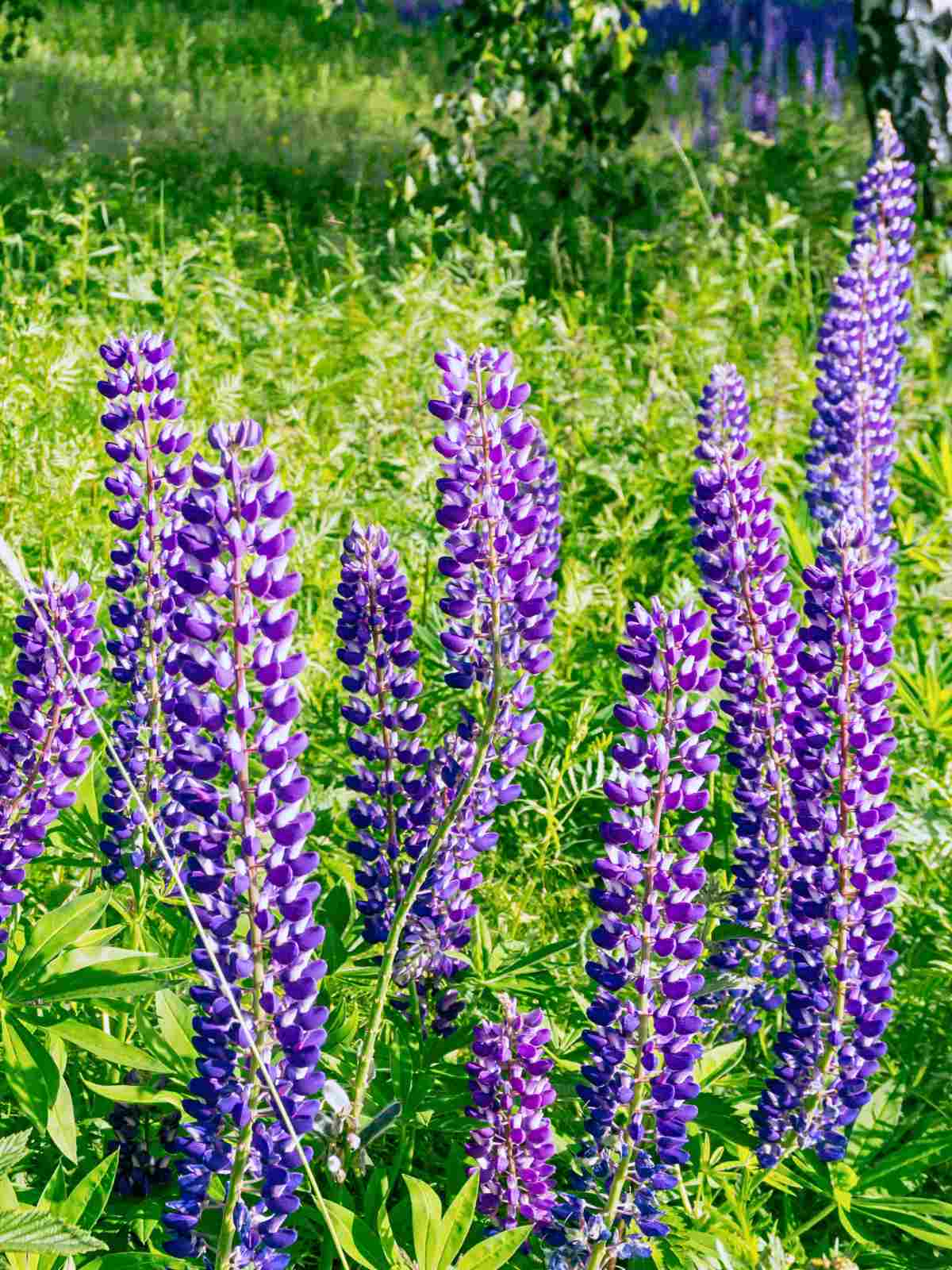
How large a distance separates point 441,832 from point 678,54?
11687mm

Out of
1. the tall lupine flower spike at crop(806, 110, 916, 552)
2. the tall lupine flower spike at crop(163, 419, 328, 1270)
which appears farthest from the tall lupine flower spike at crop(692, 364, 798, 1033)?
the tall lupine flower spike at crop(806, 110, 916, 552)

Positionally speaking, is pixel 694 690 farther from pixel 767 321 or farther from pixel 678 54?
pixel 678 54

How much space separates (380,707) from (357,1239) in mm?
745

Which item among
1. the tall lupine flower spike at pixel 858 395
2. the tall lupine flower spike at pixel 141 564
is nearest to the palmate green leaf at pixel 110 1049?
the tall lupine flower spike at pixel 141 564

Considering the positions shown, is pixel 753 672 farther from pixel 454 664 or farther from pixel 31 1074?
pixel 31 1074

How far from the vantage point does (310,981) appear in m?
1.65

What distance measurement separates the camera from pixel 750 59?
13.7 m

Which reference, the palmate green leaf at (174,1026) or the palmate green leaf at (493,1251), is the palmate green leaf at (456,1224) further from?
the palmate green leaf at (174,1026)

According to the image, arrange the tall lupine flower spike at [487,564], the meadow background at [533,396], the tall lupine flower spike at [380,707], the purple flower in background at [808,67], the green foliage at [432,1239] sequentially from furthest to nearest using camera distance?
the purple flower in background at [808,67] < the meadow background at [533,396] < the tall lupine flower spike at [380,707] < the tall lupine flower spike at [487,564] < the green foliage at [432,1239]

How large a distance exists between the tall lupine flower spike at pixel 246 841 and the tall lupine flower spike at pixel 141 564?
0.62m

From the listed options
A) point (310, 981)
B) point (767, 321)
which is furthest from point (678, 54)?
point (310, 981)

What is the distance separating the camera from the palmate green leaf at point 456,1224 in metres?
1.83

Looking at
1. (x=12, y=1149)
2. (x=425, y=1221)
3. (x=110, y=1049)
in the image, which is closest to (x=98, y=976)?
(x=110, y=1049)

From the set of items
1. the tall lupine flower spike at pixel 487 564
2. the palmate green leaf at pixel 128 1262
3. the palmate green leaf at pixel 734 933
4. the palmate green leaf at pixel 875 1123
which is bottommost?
the palmate green leaf at pixel 875 1123
